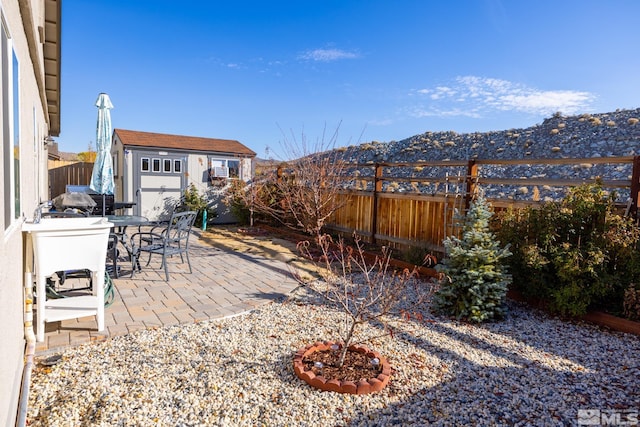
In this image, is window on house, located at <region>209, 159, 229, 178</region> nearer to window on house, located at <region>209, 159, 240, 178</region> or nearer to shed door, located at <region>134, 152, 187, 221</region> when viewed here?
window on house, located at <region>209, 159, 240, 178</region>

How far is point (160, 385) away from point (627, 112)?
24.1m

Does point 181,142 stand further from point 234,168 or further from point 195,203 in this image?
point 195,203

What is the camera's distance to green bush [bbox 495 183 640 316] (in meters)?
3.69

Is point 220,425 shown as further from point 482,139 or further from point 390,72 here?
point 482,139

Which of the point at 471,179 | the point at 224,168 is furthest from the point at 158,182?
the point at 471,179

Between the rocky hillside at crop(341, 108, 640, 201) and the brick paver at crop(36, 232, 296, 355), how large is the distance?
7.45 meters

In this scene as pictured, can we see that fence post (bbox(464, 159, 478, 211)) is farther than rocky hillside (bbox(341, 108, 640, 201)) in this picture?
No

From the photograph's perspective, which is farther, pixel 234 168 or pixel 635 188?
pixel 234 168

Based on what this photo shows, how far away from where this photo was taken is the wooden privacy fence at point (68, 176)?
45.5 ft

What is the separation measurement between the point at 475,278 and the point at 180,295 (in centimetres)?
324

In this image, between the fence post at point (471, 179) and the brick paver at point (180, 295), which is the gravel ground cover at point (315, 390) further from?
the fence post at point (471, 179)

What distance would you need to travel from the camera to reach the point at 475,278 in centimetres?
389

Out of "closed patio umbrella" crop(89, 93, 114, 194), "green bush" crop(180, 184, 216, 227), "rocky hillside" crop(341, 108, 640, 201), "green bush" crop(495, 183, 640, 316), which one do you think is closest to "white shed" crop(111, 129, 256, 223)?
"green bush" crop(180, 184, 216, 227)

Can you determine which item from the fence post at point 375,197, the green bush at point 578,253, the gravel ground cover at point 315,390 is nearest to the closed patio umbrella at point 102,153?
the fence post at point 375,197
